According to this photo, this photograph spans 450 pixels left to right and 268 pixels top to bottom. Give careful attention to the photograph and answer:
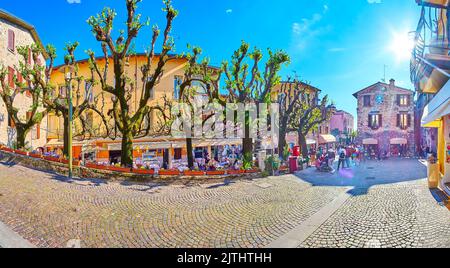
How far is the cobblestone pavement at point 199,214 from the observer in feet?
15.0

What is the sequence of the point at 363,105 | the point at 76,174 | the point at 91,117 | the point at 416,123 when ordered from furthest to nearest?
1. the point at 363,105
2. the point at 416,123
3. the point at 91,117
4. the point at 76,174

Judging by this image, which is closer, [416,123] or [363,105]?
[416,123]

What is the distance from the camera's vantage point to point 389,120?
28156 mm

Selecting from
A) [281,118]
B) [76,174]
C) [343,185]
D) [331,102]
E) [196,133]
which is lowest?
[343,185]

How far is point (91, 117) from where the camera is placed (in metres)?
24.9

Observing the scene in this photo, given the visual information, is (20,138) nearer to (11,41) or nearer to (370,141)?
(11,41)

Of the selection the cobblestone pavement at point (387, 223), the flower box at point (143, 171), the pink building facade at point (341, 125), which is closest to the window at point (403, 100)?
the pink building facade at point (341, 125)

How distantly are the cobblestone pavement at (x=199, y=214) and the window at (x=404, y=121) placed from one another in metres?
24.2

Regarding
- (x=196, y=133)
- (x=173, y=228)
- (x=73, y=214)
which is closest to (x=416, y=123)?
(x=196, y=133)

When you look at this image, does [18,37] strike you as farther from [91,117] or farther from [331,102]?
[331,102]

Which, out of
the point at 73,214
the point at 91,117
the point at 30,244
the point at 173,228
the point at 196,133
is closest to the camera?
the point at 30,244

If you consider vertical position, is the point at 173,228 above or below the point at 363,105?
below

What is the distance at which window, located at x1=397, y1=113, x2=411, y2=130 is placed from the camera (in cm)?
2775

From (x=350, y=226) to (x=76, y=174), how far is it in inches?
393
